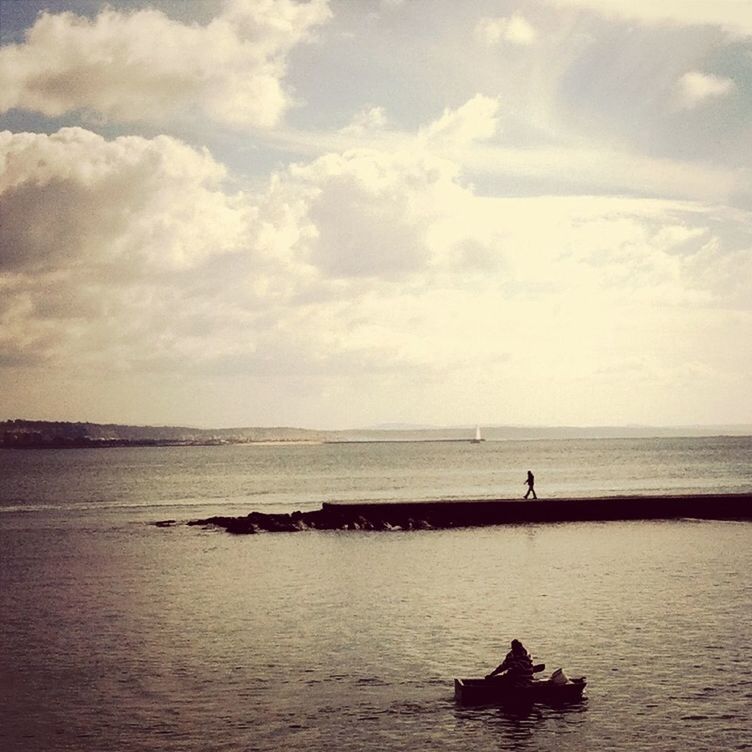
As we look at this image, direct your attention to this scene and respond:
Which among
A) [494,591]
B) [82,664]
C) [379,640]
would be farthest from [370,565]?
[82,664]

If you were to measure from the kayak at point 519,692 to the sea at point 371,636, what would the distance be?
1.21 ft

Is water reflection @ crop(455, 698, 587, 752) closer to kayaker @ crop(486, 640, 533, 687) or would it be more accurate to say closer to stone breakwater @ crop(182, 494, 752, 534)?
kayaker @ crop(486, 640, 533, 687)

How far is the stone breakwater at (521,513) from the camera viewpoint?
230 ft

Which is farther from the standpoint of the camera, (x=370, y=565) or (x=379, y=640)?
(x=370, y=565)

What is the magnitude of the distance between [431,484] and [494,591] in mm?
93373

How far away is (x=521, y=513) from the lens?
70.5m

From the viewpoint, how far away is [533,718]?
23.7m

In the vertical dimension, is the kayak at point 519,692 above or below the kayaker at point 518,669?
below

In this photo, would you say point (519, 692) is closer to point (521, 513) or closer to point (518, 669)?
point (518, 669)

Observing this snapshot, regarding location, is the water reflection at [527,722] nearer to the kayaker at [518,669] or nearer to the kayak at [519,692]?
the kayak at [519,692]

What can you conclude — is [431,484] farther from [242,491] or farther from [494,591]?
[494,591]

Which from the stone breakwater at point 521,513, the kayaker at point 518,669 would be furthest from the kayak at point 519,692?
the stone breakwater at point 521,513

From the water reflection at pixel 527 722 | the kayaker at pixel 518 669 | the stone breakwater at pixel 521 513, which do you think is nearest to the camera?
the water reflection at pixel 527 722

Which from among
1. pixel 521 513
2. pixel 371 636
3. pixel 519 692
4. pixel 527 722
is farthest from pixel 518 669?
pixel 521 513
